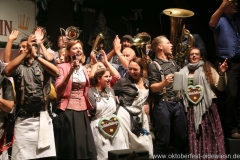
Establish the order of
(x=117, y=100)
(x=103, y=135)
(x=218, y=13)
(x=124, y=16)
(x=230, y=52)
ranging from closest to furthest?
(x=103, y=135), (x=117, y=100), (x=218, y=13), (x=230, y=52), (x=124, y=16)

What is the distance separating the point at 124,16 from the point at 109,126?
3412mm

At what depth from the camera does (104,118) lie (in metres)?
4.60

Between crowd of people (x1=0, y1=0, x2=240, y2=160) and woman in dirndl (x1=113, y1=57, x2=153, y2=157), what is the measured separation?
0.4 inches

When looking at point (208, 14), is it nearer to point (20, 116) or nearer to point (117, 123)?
point (117, 123)

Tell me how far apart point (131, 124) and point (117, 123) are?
243 millimetres

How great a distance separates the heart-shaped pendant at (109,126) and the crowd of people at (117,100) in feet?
0.03

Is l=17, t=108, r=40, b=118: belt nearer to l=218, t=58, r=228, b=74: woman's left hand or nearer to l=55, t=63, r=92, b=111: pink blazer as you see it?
l=55, t=63, r=92, b=111: pink blazer

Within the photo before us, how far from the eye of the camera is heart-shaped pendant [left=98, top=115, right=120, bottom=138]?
457 centimetres

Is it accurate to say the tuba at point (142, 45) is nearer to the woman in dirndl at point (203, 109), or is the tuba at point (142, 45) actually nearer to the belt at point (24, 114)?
the woman in dirndl at point (203, 109)

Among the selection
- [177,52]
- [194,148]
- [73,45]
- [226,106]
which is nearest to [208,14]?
[177,52]

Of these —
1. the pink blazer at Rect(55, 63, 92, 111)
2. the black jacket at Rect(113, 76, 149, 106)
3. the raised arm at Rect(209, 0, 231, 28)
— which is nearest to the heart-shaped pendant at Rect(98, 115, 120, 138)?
the black jacket at Rect(113, 76, 149, 106)

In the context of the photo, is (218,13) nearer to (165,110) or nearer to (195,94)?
(195,94)

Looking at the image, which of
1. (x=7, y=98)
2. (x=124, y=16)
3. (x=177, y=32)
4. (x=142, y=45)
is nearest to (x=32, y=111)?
(x=7, y=98)

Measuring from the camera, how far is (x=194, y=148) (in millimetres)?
5066
